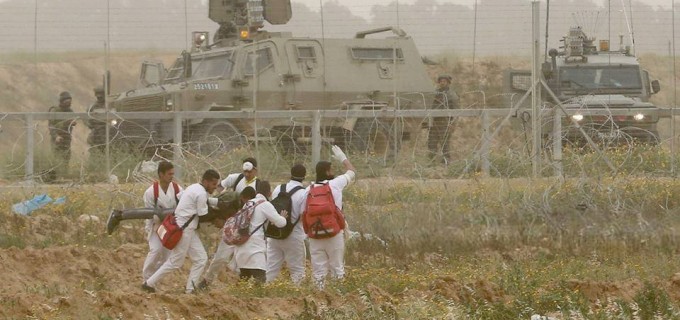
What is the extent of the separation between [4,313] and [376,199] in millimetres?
8224

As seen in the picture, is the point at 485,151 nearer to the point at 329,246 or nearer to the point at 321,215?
the point at 329,246

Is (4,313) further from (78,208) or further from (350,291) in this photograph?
(78,208)

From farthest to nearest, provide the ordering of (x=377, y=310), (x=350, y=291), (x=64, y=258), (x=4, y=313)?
1. (x=64, y=258)
2. (x=350, y=291)
3. (x=4, y=313)
4. (x=377, y=310)

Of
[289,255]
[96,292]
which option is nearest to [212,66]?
[289,255]

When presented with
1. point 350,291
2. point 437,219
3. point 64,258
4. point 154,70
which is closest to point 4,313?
point 350,291

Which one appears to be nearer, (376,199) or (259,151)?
(376,199)

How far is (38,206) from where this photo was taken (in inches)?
862

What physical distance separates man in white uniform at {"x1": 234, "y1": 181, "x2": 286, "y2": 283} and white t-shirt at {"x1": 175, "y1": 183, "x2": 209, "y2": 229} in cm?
36

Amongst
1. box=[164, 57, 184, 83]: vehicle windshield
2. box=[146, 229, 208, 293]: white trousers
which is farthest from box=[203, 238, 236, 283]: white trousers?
box=[164, 57, 184, 83]: vehicle windshield

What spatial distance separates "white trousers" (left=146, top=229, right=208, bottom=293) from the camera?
52.5ft

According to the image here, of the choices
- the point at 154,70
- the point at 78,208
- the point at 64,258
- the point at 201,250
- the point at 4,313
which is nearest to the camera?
the point at 4,313

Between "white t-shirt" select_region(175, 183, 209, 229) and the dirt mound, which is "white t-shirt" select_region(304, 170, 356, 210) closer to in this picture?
"white t-shirt" select_region(175, 183, 209, 229)

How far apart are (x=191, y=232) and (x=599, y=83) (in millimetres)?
13099

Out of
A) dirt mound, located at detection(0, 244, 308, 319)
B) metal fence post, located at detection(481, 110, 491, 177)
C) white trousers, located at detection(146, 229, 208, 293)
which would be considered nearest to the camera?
dirt mound, located at detection(0, 244, 308, 319)
